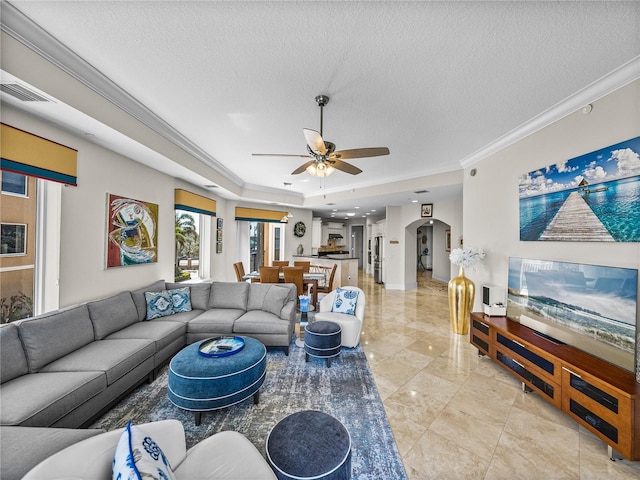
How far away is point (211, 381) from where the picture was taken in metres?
1.99

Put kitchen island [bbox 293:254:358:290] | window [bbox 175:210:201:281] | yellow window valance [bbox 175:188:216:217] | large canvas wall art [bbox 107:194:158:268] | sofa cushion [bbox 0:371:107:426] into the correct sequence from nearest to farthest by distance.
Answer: sofa cushion [bbox 0:371:107:426] → large canvas wall art [bbox 107:194:158:268] → yellow window valance [bbox 175:188:216:217] → window [bbox 175:210:201:281] → kitchen island [bbox 293:254:358:290]

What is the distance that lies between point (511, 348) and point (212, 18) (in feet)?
13.0

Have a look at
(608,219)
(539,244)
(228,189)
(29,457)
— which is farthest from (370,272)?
(29,457)

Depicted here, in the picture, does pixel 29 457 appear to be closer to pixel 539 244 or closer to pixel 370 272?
pixel 539 244

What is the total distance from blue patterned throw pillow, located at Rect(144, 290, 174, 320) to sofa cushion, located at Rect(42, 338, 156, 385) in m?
0.73

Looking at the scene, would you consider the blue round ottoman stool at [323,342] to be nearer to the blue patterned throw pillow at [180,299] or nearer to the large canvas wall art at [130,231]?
the blue patterned throw pillow at [180,299]

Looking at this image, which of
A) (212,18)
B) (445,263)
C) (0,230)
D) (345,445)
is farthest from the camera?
(445,263)

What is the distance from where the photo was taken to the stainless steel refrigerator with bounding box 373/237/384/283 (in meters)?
8.70

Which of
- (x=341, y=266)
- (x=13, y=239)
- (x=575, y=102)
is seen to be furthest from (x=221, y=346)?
(x=341, y=266)

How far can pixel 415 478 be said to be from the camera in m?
1.58

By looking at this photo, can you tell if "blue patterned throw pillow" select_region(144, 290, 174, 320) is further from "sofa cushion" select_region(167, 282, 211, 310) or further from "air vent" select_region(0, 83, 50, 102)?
"air vent" select_region(0, 83, 50, 102)

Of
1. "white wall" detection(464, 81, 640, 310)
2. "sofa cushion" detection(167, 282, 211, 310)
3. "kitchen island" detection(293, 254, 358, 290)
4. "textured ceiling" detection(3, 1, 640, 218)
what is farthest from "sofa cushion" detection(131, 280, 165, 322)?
"white wall" detection(464, 81, 640, 310)

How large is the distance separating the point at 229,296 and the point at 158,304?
3.01ft

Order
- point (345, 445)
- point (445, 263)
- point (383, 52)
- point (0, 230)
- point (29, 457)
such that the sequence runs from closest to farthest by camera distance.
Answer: point (29, 457)
point (345, 445)
point (383, 52)
point (0, 230)
point (445, 263)
